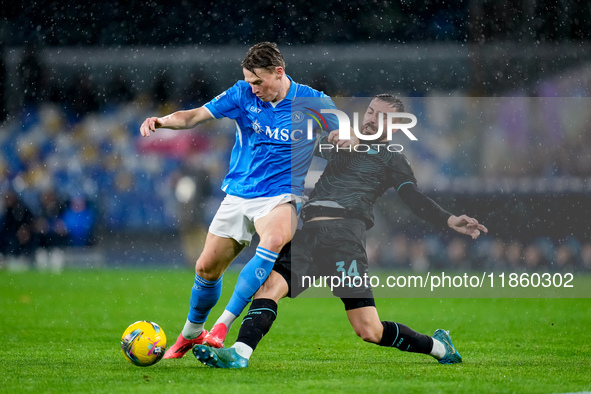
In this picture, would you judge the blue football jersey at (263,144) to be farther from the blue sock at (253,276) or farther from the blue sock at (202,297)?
the blue sock at (202,297)

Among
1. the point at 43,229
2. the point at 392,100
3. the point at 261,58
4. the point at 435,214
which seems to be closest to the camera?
the point at 261,58

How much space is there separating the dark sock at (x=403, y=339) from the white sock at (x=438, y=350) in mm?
52

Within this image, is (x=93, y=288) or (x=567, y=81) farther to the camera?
(x=567, y=81)

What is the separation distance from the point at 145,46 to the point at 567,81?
973cm

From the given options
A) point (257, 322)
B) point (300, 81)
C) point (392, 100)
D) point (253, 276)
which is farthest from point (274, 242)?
point (300, 81)

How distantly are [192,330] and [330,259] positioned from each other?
1.00m

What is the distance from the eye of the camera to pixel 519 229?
13625mm

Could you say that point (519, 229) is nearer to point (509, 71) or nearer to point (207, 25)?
point (509, 71)

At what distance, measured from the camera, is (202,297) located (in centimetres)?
530

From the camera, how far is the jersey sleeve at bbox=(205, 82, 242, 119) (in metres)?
5.27

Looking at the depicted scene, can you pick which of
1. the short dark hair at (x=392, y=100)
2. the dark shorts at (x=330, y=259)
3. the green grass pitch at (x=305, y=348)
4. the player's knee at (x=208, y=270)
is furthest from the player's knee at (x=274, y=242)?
the short dark hair at (x=392, y=100)

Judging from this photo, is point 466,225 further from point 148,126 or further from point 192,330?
point 148,126

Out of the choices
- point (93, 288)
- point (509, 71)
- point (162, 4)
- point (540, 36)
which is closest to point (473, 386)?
point (93, 288)

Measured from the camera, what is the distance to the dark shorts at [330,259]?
511cm
